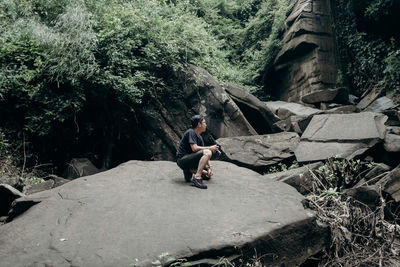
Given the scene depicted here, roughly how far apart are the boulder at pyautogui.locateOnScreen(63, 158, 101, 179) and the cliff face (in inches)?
335

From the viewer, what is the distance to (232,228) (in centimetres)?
390

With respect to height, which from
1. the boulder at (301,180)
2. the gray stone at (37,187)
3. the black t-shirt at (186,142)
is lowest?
the gray stone at (37,187)

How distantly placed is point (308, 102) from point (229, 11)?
757 centimetres

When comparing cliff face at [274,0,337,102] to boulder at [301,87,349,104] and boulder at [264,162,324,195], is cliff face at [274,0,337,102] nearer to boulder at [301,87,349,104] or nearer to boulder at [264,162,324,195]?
boulder at [301,87,349,104]

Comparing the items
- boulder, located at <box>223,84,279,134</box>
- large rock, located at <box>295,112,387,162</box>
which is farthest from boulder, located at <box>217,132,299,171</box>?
boulder, located at <box>223,84,279,134</box>

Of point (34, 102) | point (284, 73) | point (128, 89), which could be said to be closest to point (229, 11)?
point (284, 73)

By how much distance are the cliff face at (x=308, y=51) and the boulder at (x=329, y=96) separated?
1.80 feet

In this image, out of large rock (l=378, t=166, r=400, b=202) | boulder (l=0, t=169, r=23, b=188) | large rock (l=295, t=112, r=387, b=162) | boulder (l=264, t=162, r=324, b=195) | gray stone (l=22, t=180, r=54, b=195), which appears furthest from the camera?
large rock (l=295, t=112, r=387, b=162)

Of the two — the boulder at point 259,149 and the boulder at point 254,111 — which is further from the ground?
the boulder at point 254,111

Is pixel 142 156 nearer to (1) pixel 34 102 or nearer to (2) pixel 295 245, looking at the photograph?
(1) pixel 34 102

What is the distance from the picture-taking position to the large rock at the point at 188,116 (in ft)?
28.4

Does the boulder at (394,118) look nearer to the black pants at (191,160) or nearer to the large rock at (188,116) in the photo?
the large rock at (188,116)

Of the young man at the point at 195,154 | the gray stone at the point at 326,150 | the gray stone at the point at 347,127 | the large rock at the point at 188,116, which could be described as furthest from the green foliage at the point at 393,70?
the young man at the point at 195,154

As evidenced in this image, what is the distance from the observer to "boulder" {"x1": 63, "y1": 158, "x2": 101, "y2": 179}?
767 cm
